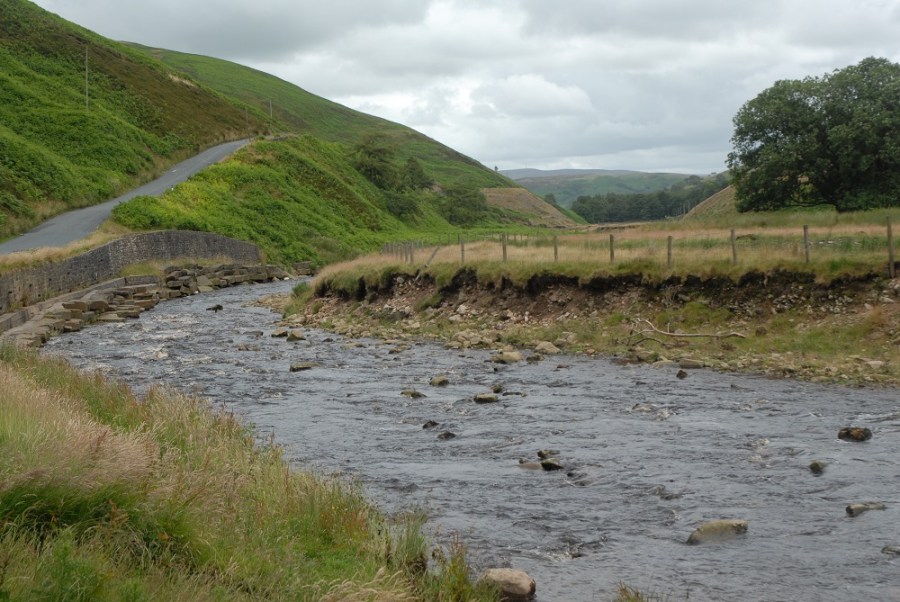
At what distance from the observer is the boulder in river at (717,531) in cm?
974

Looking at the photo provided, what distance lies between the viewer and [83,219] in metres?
54.4

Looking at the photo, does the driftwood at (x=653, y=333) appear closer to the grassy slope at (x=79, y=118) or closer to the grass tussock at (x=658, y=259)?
the grass tussock at (x=658, y=259)

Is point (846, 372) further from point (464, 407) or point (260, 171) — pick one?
point (260, 171)

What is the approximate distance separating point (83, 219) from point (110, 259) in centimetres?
1012

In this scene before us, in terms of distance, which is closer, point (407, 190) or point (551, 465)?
point (551, 465)

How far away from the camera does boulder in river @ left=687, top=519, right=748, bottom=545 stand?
9742mm

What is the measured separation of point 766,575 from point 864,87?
48625 mm

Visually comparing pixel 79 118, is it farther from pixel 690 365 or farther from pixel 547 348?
pixel 690 365

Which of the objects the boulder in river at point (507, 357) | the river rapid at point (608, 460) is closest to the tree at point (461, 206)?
the boulder in river at point (507, 357)

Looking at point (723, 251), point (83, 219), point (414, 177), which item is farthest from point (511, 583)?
point (414, 177)

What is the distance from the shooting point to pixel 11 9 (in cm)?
9062

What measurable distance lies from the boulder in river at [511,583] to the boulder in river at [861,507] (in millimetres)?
4535

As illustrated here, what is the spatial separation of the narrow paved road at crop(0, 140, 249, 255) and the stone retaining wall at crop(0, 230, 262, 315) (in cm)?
272

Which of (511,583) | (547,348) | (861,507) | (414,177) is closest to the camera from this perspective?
(511,583)
